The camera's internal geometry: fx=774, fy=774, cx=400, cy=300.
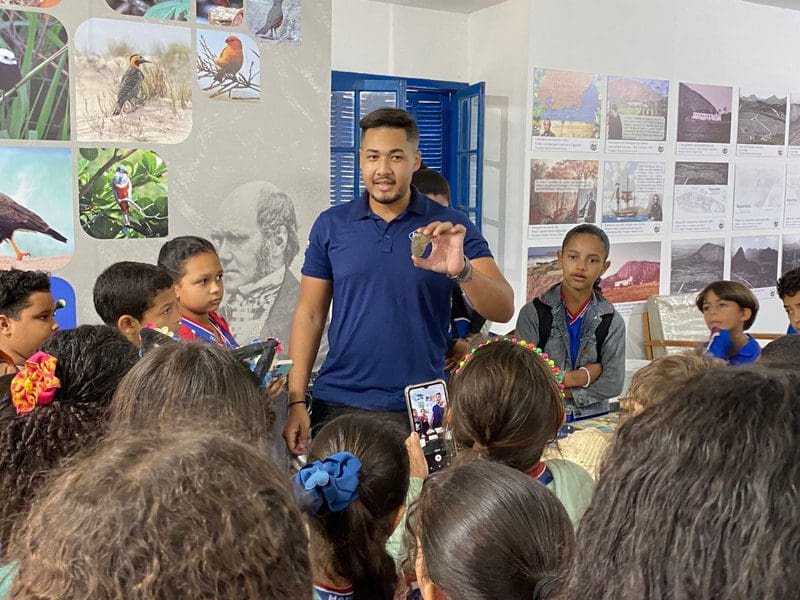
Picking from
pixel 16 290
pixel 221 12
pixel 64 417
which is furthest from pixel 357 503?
pixel 221 12

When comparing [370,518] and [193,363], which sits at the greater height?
[193,363]

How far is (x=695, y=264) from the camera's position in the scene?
6.06 m

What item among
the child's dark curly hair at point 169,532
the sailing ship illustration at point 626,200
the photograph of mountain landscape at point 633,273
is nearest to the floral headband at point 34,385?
the child's dark curly hair at point 169,532

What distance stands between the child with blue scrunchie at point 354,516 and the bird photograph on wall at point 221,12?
2.80 m

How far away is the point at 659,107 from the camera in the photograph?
18.7ft

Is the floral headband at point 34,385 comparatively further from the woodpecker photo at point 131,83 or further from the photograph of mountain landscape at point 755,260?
the photograph of mountain landscape at point 755,260

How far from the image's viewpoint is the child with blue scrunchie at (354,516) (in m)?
1.29

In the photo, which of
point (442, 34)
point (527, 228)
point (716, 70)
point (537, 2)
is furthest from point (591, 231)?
point (716, 70)

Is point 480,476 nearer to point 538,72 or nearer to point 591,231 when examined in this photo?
point 591,231

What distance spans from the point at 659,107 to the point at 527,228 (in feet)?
4.80

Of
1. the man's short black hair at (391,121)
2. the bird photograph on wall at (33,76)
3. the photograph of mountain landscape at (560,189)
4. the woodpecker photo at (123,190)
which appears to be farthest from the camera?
the photograph of mountain landscape at (560,189)

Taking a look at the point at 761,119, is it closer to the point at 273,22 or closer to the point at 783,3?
the point at 783,3

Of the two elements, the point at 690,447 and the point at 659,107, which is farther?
the point at 659,107

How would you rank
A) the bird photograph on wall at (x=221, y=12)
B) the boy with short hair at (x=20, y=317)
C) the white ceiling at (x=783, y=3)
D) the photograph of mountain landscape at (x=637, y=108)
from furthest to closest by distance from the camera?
the white ceiling at (x=783, y=3), the photograph of mountain landscape at (x=637, y=108), the bird photograph on wall at (x=221, y=12), the boy with short hair at (x=20, y=317)
